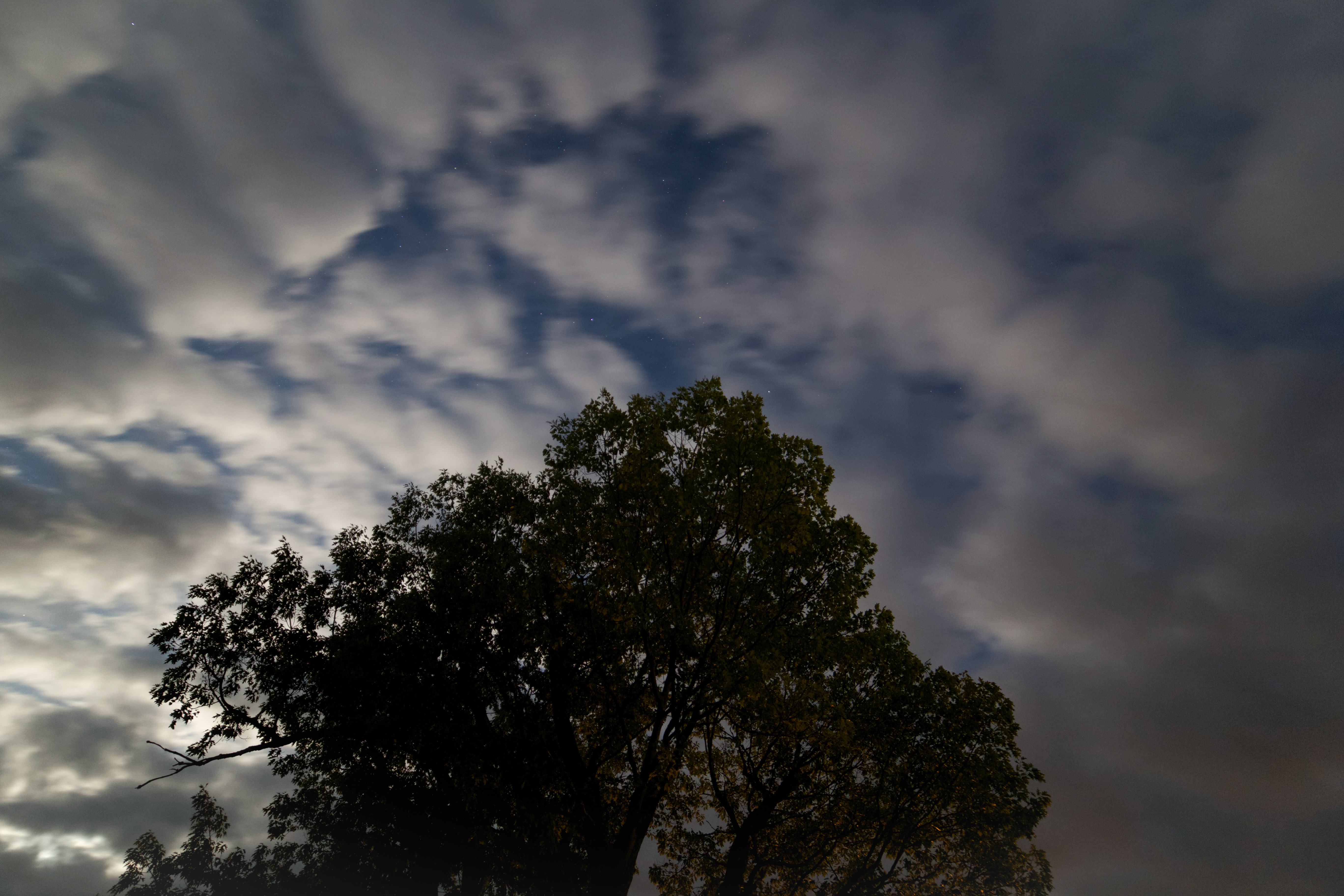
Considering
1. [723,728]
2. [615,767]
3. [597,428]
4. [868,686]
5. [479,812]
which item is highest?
[597,428]

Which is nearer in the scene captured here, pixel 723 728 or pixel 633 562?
pixel 633 562

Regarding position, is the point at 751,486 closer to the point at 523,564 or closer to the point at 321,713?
the point at 523,564

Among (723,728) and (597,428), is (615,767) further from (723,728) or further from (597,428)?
(597,428)

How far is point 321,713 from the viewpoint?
2820 centimetres

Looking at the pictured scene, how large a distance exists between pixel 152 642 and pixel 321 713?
22.6ft

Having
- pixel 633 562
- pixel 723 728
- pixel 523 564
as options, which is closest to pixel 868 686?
pixel 723 728

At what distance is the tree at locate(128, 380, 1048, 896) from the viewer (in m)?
25.5

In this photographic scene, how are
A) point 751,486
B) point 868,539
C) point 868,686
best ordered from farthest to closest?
point 868,686, point 868,539, point 751,486

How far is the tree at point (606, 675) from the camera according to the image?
1005 inches

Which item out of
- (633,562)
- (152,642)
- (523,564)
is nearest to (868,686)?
(633,562)

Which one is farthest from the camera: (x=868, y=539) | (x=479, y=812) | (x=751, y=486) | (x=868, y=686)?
(x=868, y=686)

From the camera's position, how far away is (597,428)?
28.4 m

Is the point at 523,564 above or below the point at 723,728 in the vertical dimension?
above

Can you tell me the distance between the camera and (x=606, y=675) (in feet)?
89.6
